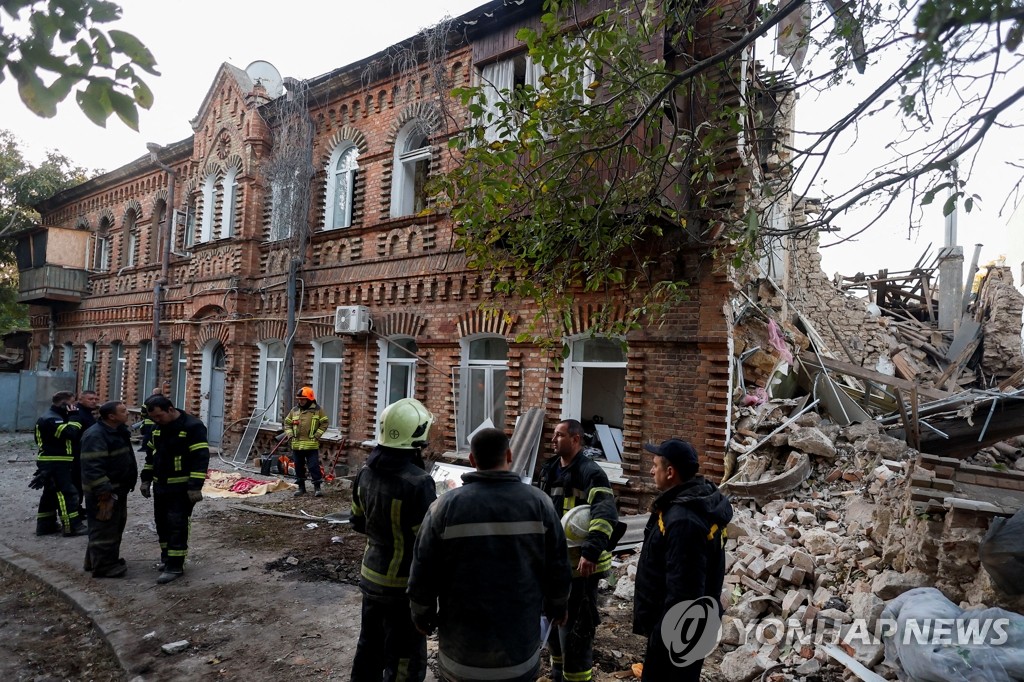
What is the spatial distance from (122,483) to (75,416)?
2490 millimetres

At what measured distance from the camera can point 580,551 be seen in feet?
11.7

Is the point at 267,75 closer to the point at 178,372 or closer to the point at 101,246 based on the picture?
the point at 178,372

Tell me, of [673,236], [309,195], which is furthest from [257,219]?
[673,236]

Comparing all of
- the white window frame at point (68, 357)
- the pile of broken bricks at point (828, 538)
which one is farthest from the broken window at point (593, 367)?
the white window frame at point (68, 357)

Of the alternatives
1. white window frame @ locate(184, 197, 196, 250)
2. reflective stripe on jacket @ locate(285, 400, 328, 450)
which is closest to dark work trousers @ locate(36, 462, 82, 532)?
reflective stripe on jacket @ locate(285, 400, 328, 450)

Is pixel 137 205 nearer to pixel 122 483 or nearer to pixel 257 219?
pixel 257 219

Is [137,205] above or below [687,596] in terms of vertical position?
above

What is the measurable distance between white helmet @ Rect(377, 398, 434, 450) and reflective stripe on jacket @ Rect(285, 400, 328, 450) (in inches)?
261

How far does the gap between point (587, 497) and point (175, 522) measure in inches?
172

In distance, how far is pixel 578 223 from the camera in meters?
4.55

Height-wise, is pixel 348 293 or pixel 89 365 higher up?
pixel 348 293

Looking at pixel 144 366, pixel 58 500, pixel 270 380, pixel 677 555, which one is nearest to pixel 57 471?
pixel 58 500

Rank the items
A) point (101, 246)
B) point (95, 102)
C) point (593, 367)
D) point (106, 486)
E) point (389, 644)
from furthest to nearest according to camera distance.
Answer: point (101, 246)
point (593, 367)
point (106, 486)
point (389, 644)
point (95, 102)

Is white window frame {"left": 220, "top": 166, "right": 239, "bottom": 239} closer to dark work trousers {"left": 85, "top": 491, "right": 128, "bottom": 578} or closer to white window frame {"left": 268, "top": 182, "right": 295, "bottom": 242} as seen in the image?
white window frame {"left": 268, "top": 182, "right": 295, "bottom": 242}
